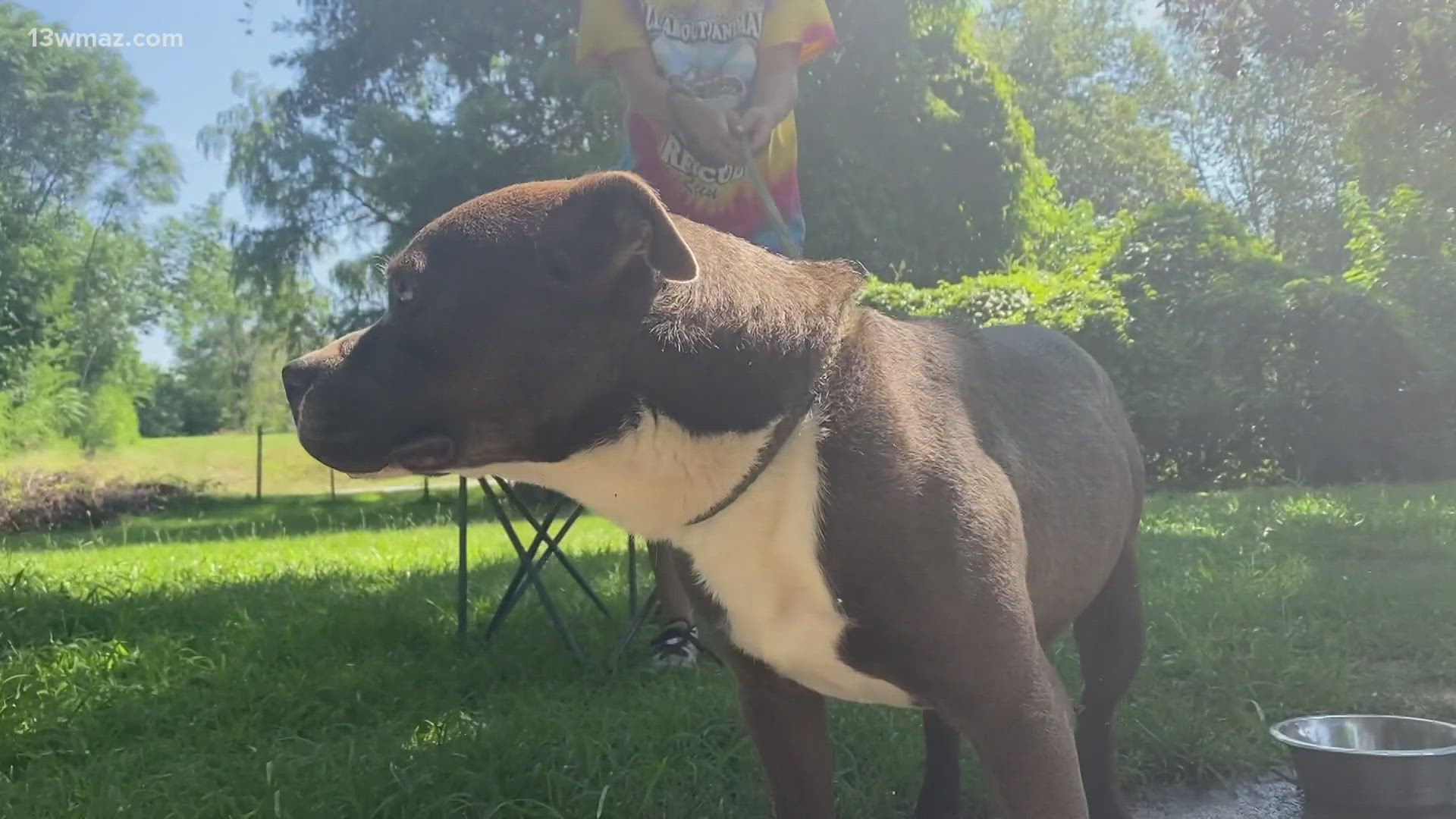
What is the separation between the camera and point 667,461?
1.74m

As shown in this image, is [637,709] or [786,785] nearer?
[786,785]

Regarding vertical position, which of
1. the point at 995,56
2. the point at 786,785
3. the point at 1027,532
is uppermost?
the point at 995,56

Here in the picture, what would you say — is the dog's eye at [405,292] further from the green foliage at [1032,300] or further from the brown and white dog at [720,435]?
the green foliage at [1032,300]

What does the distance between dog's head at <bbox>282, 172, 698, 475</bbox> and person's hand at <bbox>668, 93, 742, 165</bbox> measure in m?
1.06

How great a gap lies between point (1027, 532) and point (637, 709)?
1.52m

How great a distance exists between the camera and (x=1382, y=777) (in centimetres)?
238

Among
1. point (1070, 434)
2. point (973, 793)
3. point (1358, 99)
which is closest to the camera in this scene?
point (1070, 434)

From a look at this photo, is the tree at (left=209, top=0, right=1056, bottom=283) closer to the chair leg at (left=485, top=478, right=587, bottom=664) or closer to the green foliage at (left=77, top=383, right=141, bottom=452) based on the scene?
the green foliage at (left=77, top=383, right=141, bottom=452)

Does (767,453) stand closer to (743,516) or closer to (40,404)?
(743,516)

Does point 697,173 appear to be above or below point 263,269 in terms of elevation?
below

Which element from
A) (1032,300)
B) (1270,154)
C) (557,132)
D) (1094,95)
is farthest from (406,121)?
(1270,154)

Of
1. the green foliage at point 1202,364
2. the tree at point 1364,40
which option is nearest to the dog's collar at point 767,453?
the green foliage at point 1202,364

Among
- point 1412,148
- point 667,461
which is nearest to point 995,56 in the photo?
point 1412,148

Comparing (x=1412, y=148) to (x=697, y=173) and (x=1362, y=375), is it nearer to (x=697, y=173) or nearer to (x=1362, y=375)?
(x=1362, y=375)
